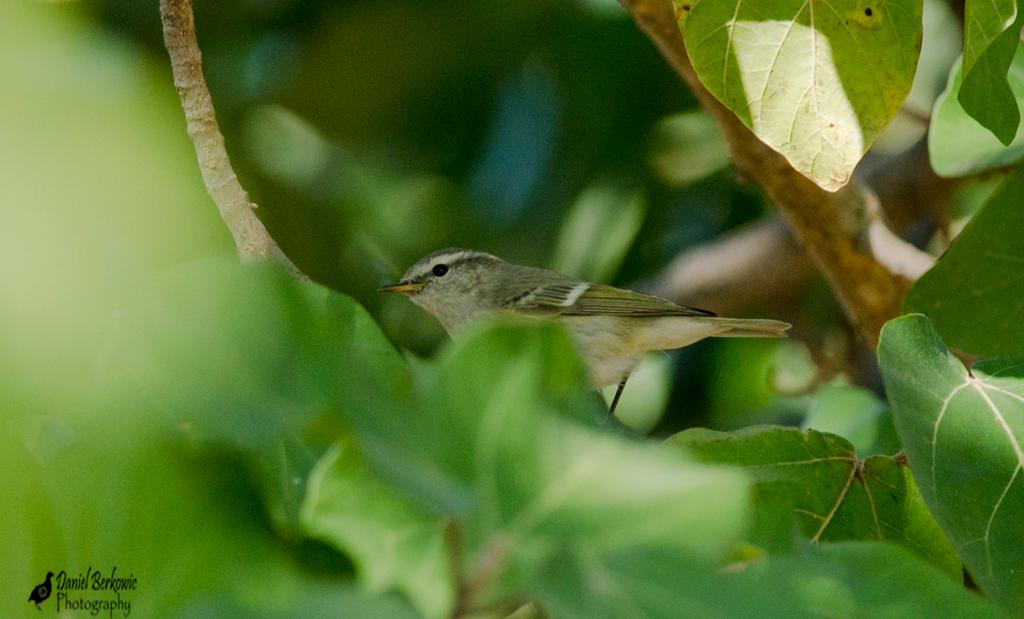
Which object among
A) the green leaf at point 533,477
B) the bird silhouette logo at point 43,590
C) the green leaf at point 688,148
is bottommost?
the green leaf at point 688,148

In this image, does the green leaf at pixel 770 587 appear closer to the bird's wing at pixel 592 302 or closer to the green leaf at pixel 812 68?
the green leaf at pixel 812 68

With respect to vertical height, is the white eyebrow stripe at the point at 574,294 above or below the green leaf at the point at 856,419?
below

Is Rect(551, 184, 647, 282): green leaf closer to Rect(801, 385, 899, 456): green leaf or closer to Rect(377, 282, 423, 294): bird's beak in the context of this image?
Rect(377, 282, 423, 294): bird's beak

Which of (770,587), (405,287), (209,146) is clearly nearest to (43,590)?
(770,587)

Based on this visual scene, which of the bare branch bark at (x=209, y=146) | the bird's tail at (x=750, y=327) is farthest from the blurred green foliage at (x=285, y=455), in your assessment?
the bird's tail at (x=750, y=327)

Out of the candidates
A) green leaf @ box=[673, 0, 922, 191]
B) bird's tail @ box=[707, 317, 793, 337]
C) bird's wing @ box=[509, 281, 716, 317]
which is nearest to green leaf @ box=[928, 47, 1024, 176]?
green leaf @ box=[673, 0, 922, 191]

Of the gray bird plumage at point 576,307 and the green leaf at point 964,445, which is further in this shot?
the gray bird plumage at point 576,307

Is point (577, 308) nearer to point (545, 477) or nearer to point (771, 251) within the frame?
point (771, 251)
